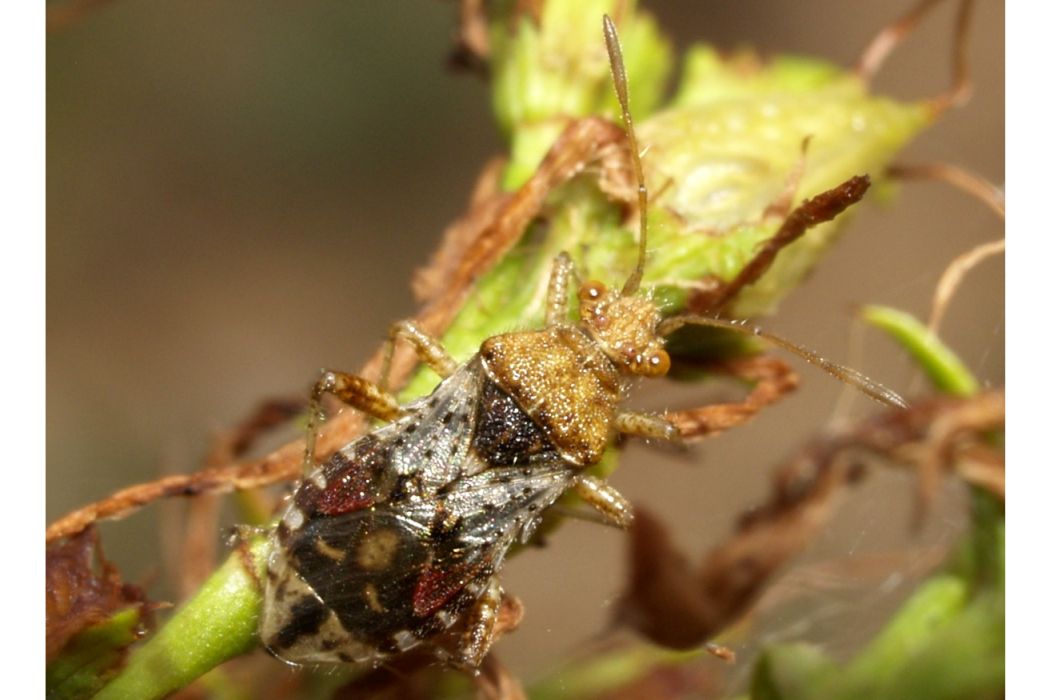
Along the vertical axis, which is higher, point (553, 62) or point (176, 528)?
point (553, 62)

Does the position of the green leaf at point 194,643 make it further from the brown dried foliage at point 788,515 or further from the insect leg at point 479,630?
the brown dried foliage at point 788,515

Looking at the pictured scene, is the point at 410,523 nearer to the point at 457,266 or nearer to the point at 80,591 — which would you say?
the point at 457,266

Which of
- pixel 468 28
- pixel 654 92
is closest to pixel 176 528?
pixel 468 28

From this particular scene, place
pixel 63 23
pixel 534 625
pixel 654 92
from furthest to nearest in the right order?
pixel 534 625 < pixel 63 23 < pixel 654 92

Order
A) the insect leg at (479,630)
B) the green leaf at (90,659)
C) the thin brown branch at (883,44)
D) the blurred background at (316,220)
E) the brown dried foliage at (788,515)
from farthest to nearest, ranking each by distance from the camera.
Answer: the blurred background at (316,220)
the thin brown branch at (883,44)
the brown dried foliage at (788,515)
the insect leg at (479,630)
the green leaf at (90,659)

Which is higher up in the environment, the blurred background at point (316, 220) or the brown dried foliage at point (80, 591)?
the blurred background at point (316, 220)

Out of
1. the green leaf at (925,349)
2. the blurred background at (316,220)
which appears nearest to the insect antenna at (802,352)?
the green leaf at (925,349)

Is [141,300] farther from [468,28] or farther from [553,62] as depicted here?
[553,62]
